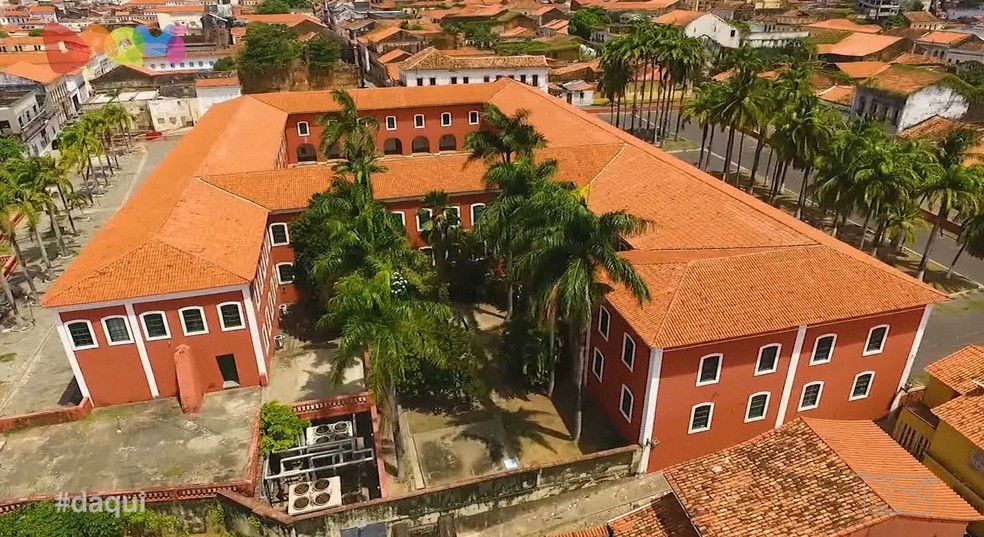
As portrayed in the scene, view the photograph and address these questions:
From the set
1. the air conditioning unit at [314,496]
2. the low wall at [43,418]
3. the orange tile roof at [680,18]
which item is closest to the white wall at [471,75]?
the orange tile roof at [680,18]

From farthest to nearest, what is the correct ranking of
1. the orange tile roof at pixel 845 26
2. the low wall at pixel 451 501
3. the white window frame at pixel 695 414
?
1. the orange tile roof at pixel 845 26
2. the white window frame at pixel 695 414
3. the low wall at pixel 451 501

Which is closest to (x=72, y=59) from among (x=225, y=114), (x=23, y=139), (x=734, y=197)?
(x=23, y=139)

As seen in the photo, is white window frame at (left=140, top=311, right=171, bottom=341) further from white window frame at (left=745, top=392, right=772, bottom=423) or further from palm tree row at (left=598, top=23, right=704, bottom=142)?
palm tree row at (left=598, top=23, right=704, bottom=142)

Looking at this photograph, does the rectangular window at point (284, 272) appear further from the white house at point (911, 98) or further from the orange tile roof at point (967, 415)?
the white house at point (911, 98)

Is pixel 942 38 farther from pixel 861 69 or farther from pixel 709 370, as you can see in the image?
pixel 709 370

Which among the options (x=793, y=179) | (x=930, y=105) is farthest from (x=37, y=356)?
(x=930, y=105)

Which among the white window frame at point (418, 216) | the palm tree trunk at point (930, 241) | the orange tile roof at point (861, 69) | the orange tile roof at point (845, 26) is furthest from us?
the orange tile roof at point (845, 26)
